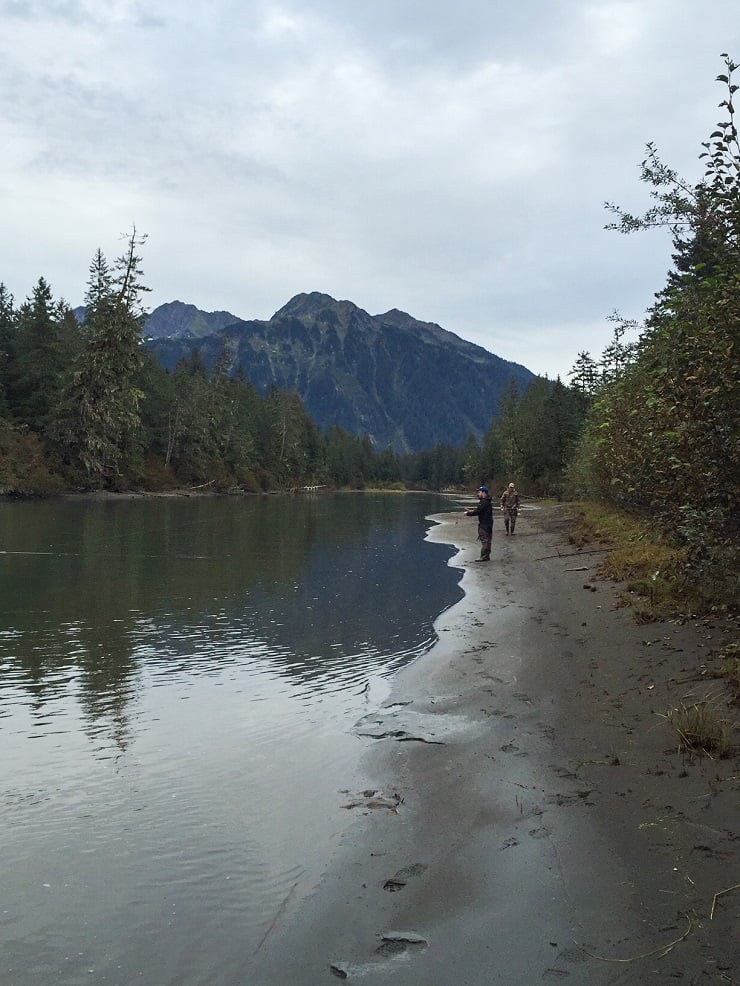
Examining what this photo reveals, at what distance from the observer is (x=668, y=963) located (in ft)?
12.3

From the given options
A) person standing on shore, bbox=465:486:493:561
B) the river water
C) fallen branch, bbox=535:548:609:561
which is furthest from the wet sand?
person standing on shore, bbox=465:486:493:561

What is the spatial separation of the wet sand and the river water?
0.40 meters

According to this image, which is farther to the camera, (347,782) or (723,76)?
(347,782)

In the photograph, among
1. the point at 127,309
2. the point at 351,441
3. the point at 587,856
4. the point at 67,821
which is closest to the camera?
the point at 587,856

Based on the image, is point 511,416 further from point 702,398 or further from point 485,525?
point 702,398

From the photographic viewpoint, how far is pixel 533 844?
17.5 feet

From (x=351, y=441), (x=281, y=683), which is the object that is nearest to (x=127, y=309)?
(x=281, y=683)

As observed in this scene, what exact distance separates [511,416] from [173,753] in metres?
109

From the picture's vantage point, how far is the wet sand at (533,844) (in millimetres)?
3971

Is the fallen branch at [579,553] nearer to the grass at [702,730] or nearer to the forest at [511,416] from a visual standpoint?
the forest at [511,416]

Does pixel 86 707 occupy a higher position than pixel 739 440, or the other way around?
pixel 739 440

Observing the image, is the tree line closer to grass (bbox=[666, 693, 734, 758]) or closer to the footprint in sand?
grass (bbox=[666, 693, 734, 758])

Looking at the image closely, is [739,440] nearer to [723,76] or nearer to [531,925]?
[723,76]

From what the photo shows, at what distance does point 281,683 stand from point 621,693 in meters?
4.74
